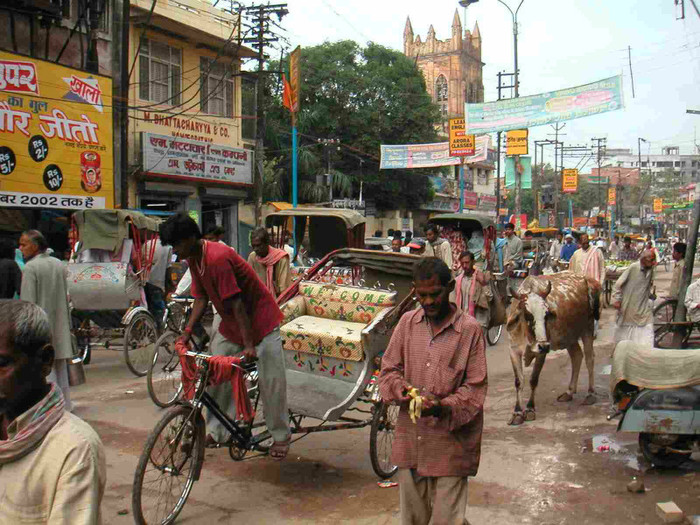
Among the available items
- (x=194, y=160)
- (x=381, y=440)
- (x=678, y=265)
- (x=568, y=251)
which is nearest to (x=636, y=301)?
(x=678, y=265)

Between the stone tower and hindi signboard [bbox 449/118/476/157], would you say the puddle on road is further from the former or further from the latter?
the stone tower

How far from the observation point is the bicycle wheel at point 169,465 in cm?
425

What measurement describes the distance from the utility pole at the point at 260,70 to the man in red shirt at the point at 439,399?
2085 centimetres

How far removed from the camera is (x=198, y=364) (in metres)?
4.66

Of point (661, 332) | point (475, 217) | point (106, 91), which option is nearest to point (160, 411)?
point (661, 332)

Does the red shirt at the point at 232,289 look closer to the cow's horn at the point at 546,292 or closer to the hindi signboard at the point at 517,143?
the cow's horn at the point at 546,292

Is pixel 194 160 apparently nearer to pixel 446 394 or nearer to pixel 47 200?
pixel 47 200

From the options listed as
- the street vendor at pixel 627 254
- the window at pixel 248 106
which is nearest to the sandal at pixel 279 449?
the window at pixel 248 106

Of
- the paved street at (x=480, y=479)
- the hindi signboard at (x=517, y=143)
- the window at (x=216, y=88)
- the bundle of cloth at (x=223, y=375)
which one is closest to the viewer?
the bundle of cloth at (x=223, y=375)

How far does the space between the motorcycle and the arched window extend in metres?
82.0

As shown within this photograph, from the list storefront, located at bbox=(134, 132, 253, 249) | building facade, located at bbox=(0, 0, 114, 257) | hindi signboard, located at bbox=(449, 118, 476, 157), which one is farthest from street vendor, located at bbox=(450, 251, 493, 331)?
hindi signboard, located at bbox=(449, 118, 476, 157)

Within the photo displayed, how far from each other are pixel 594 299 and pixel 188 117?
1677 cm

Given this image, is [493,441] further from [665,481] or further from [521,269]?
[521,269]

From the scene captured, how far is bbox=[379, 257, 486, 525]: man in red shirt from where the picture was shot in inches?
126
